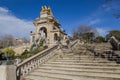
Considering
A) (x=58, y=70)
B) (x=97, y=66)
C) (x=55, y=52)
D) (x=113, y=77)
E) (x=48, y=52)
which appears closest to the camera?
(x=113, y=77)

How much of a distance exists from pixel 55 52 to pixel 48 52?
1.11 metres

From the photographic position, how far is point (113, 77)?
691 cm

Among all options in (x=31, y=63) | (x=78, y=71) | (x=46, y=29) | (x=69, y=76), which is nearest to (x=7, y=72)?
(x=31, y=63)

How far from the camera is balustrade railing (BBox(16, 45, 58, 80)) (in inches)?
355

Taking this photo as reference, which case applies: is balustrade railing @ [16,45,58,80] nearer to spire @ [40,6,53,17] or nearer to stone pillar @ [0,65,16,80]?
stone pillar @ [0,65,16,80]

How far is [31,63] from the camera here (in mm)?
10055

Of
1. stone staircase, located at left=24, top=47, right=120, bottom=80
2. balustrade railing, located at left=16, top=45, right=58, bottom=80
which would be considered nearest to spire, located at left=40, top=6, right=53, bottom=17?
balustrade railing, located at left=16, top=45, right=58, bottom=80

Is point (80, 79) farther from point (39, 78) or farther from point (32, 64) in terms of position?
point (32, 64)

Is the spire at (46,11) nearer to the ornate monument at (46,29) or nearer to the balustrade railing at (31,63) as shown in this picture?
the ornate monument at (46,29)

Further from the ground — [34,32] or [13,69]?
[34,32]

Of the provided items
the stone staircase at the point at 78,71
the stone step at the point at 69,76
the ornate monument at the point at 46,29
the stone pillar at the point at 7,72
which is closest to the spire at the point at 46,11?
the ornate monument at the point at 46,29

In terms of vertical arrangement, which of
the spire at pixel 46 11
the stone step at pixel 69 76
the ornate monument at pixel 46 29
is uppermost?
the spire at pixel 46 11

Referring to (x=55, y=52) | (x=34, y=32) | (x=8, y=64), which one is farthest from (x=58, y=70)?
(x=34, y=32)

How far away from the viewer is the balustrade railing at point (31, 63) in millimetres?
9016
